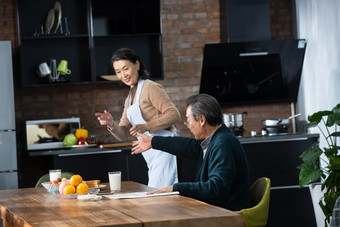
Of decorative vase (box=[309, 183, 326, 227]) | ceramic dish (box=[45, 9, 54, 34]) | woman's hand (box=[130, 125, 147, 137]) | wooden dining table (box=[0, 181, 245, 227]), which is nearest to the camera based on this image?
wooden dining table (box=[0, 181, 245, 227])

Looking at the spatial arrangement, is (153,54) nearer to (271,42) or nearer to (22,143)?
(271,42)

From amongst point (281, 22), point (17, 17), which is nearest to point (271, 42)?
point (281, 22)

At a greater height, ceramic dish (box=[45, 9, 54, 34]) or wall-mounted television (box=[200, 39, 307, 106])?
ceramic dish (box=[45, 9, 54, 34])

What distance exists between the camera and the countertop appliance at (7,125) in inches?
214

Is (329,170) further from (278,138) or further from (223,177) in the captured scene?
(223,177)

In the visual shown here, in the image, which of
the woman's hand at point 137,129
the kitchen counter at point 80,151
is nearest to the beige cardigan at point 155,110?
the woman's hand at point 137,129

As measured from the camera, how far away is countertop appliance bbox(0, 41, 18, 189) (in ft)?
17.8

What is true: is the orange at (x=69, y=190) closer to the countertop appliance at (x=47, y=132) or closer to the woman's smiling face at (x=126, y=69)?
the woman's smiling face at (x=126, y=69)

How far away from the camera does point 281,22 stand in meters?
6.59

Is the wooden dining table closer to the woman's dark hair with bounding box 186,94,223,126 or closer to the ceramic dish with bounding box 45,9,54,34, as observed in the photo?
the woman's dark hair with bounding box 186,94,223,126

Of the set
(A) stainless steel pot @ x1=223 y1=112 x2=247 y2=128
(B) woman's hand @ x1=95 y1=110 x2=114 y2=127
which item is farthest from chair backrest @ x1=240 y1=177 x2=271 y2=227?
(A) stainless steel pot @ x1=223 y1=112 x2=247 y2=128

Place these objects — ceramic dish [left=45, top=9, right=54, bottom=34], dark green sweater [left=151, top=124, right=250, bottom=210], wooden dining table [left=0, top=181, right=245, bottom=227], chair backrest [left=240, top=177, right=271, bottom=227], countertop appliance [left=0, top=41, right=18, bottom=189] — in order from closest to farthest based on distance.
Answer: wooden dining table [left=0, top=181, right=245, bottom=227] < chair backrest [left=240, top=177, right=271, bottom=227] < dark green sweater [left=151, top=124, right=250, bottom=210] < countertop appliance [left=0, top=41, right=18, bottom=189] < ceramic dish [left=45, top=9, right=54, bottom=34]

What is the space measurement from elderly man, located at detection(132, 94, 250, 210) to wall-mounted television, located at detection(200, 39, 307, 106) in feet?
9.69

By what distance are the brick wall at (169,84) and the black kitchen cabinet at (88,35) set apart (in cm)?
11
